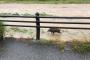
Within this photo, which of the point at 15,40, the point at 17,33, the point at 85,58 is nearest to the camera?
the point at 85,58

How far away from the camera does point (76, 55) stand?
9.02m

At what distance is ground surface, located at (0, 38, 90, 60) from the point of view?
8.78 m

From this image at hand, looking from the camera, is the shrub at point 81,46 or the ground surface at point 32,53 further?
the shrub at point 81,46

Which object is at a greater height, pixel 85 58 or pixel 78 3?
pixel 85 58

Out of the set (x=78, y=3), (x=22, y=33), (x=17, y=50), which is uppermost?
(x=17, y=50)

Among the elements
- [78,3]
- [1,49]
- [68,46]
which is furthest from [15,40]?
[78,3]

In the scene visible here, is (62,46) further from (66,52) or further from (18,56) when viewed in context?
(18,56)

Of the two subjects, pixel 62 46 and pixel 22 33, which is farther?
pixel 22 33

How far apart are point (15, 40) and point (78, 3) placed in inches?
800

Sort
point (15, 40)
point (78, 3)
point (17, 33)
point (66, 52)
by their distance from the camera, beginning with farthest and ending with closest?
point (78, 3)
point (17, 33)
point (15, 40)
point (66, 52)

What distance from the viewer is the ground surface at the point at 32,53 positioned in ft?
28.8

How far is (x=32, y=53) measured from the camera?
928 centimetres

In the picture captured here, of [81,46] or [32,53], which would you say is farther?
[81,46]

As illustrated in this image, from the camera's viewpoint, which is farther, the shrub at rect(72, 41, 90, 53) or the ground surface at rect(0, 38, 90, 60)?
the shrub at rect(72, 41, 90, 53)
